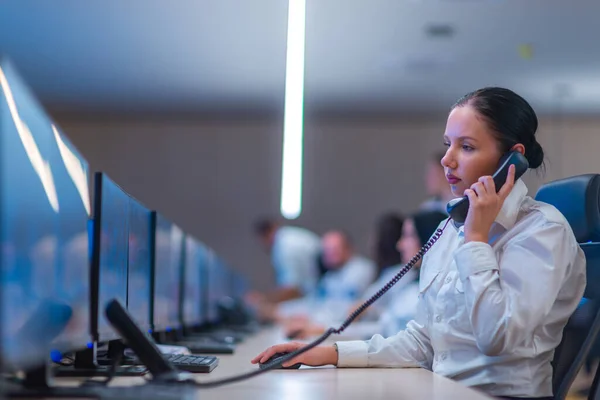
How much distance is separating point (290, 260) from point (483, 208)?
597 centimetres

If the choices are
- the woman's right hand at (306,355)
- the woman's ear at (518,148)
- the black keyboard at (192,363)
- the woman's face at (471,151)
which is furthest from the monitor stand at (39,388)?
the woman's ear at (518,148)

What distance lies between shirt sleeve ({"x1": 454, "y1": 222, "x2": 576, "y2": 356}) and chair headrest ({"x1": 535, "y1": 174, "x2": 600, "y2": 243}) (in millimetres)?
208

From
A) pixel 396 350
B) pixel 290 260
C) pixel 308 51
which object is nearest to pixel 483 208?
pixel 396 350

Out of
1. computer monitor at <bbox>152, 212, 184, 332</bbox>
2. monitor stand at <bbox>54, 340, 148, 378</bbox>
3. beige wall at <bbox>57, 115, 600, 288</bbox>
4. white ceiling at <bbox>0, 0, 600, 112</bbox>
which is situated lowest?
monitor stand at <bbox>54, 340, 148, 378</bbox>

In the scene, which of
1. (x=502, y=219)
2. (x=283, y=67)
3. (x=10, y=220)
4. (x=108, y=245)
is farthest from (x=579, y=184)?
(x=283, y=67)

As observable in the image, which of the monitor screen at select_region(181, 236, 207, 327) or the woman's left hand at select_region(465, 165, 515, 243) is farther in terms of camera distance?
the monitor screen at select_region(181, 236, 207, 327)

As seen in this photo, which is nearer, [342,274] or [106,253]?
[106,253]

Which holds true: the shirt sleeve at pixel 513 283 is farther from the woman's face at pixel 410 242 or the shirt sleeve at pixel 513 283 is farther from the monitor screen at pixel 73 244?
the woman's face at pixel 410 242

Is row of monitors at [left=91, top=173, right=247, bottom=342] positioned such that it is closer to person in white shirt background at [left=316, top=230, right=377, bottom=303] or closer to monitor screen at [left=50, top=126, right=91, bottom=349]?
monitor screen at [left=50, top=126, right=91, bottom=349]

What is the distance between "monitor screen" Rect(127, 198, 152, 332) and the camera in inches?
71.3

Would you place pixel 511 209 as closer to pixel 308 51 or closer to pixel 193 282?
pixel 193 282

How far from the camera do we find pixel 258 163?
28.1 feet

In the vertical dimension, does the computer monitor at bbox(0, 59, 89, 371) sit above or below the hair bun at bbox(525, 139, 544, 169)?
below

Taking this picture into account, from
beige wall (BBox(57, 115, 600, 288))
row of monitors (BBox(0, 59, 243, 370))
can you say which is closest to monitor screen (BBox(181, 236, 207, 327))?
row of monitors (BBox(0, 59, 243, 370))
